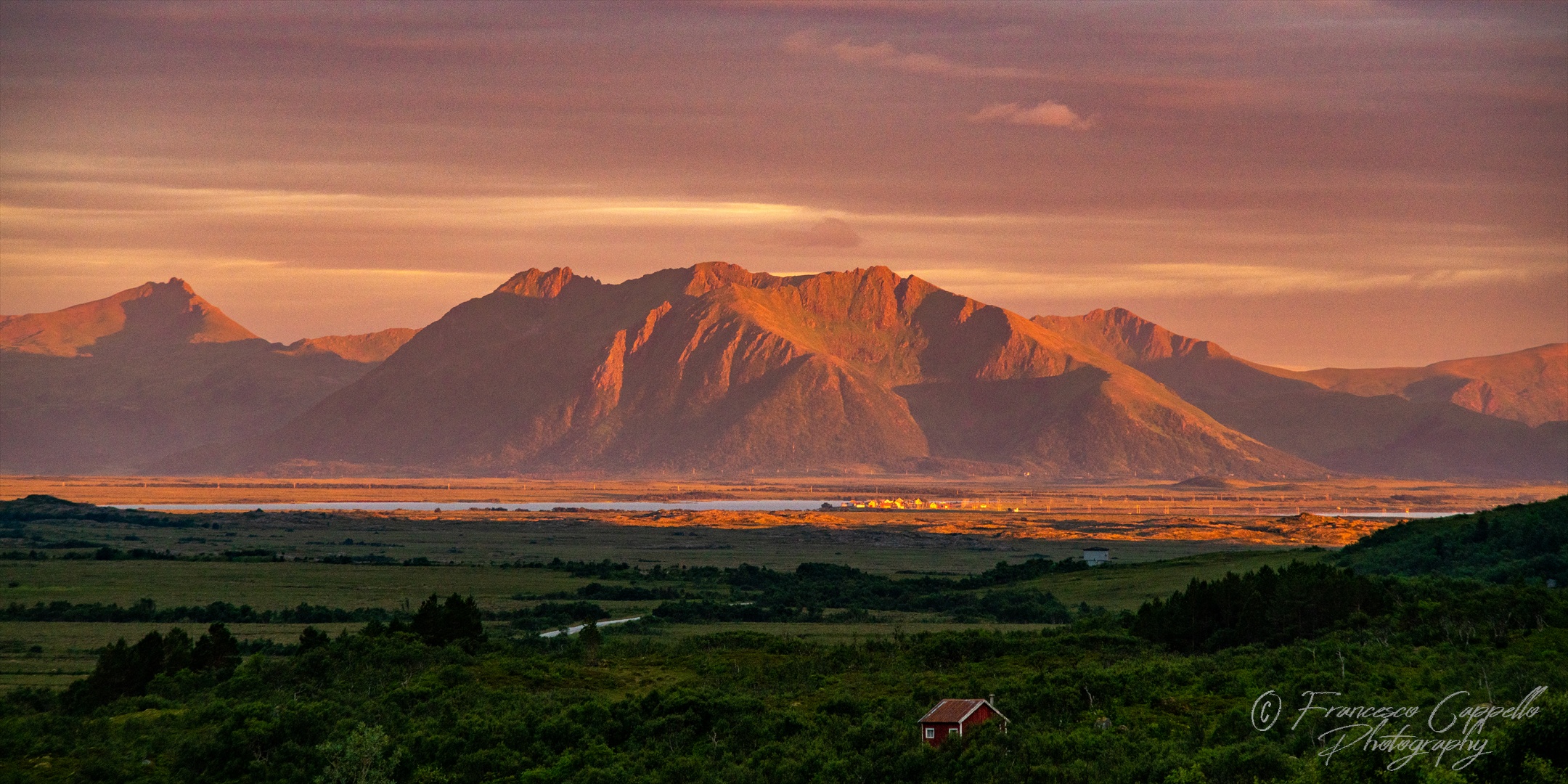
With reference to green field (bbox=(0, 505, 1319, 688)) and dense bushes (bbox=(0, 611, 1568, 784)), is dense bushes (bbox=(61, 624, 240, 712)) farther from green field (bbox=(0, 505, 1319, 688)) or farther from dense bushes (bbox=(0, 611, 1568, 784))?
green field (bbox=(0, 505, 1319, 688))

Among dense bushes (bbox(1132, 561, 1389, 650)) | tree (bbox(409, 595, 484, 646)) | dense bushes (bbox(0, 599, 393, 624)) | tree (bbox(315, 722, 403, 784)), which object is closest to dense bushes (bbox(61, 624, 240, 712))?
tree (bbox(409, 595, 484, 646))

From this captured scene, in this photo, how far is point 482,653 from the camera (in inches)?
2692

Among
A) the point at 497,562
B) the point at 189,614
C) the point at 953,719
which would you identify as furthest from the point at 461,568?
the point at 953,719

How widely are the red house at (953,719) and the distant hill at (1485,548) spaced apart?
47.7m

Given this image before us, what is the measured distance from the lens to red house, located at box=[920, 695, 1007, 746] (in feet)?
154

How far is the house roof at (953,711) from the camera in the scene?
4706cm

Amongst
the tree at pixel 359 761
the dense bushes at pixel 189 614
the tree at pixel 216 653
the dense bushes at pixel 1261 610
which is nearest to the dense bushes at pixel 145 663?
the tree at pixel 216 653

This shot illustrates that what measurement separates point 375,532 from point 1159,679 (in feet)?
482

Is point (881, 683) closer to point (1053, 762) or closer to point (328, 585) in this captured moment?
point (1053, 762)

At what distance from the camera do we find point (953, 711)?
47.6 m

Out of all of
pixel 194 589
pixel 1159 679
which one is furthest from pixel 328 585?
pixel 1159 679

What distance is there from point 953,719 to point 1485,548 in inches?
2513

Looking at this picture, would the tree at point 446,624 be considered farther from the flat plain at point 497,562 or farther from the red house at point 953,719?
the red house at point 953,719

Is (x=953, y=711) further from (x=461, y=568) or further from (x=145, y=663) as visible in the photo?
(x=461, y=568)
